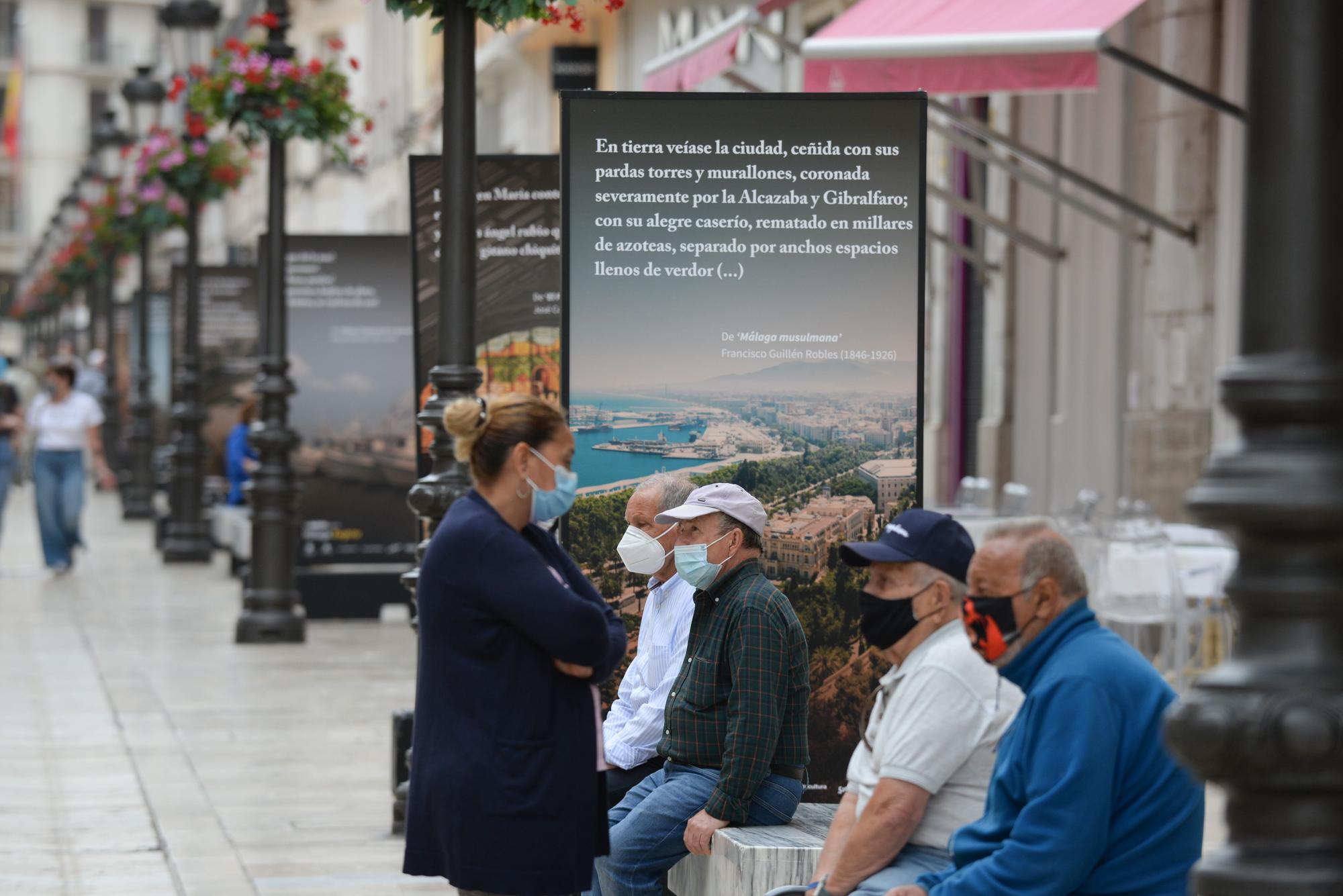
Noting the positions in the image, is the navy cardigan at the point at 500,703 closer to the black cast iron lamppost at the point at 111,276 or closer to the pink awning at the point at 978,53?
the pink awning at the point at 978,53

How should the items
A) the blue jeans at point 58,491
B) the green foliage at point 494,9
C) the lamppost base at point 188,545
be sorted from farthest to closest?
the lamppost base at point 188,545 < the blue jeans at point 58,491 < the green foliage at point 494,9

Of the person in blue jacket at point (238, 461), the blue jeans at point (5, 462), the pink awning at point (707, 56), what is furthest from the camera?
the blue jeans at point (5, 462)

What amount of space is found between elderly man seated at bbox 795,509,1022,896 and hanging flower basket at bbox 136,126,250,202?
17.2 meters

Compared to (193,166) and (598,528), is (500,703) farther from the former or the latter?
(193,166)

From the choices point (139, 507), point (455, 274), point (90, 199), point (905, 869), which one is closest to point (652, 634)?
point (905, 869)

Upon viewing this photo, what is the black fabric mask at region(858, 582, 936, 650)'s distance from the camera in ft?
15.6

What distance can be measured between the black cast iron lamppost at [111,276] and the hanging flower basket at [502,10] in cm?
1780

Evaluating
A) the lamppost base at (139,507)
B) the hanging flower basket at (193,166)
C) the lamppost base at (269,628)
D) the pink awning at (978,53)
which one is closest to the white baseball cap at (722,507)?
the pink awning at (978,53)

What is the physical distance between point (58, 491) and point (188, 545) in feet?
9.14

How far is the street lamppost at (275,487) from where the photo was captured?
47.5 feet

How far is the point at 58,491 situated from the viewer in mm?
19828

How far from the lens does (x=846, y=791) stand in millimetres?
4840

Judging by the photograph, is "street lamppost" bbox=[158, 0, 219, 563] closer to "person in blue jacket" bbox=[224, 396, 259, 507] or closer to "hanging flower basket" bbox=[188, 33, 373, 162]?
"person in blue jacket" bbox=[224, 396, 259, 507]

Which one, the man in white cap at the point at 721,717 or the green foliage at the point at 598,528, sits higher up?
the green foliage at the point at 598,528
